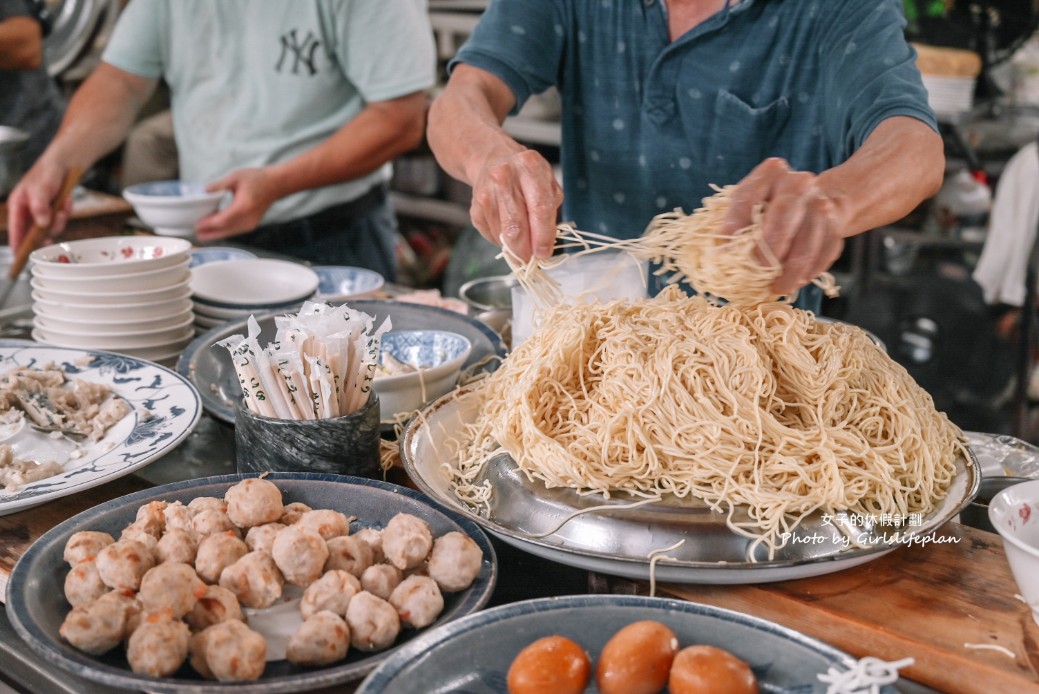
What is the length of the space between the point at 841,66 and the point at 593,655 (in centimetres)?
166

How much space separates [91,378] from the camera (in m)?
2.04

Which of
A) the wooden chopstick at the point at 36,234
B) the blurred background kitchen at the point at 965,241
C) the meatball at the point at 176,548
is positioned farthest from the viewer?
the blurred background kitchen at the point at 965,241

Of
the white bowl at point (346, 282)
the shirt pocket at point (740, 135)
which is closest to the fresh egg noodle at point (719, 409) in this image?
the shirt pocket at point (740, 135)

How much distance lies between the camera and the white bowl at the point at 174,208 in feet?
10.2

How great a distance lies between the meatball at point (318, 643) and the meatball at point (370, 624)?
2 centimetres

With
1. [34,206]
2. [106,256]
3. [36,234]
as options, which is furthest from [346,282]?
[34,206]

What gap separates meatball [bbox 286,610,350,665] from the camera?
1.12 meters

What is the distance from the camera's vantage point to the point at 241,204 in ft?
10.5

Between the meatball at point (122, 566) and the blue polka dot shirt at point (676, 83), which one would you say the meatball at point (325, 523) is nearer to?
the meatball at point (122, 566)

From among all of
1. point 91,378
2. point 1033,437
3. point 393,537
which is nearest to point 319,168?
point 91,378

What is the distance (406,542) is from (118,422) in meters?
0.86

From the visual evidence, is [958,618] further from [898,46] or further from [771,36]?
[771,36]

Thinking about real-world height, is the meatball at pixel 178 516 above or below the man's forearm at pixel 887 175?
below

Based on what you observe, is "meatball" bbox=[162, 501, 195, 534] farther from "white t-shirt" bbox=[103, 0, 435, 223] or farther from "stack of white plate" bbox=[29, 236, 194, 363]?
"white t-shirt" bbox=[103, 0, 435, 223]
